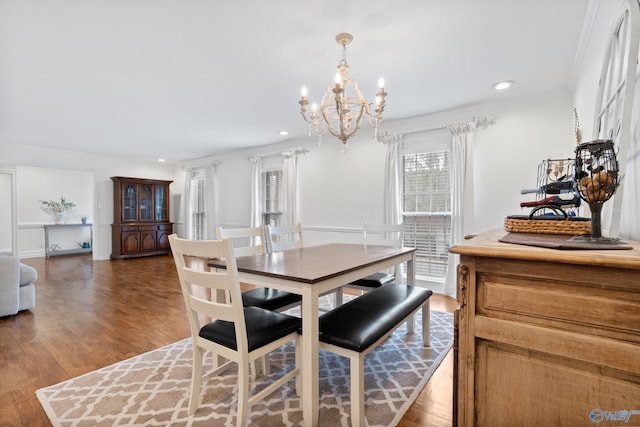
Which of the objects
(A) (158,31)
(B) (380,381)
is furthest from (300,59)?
(B) (380,381)

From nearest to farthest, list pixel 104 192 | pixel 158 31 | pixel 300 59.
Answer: pixel 158 31, pixel 300 59, pixel 104 192

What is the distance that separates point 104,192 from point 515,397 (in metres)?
8.01

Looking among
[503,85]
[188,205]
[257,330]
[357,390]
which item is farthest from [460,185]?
[188,205]

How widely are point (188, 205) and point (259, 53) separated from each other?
572 centimetres

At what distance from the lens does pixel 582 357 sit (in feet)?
2.48

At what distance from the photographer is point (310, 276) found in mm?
1531

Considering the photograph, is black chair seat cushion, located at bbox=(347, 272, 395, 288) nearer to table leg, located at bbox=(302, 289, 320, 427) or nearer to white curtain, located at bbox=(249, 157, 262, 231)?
table leg, located at bbox=(302, 289, 320, 427)

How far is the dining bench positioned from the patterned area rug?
0.95ft

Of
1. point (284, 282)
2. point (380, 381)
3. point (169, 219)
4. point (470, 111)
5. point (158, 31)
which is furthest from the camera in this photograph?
point (169, 219)

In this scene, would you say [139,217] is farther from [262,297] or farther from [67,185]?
[262,297]

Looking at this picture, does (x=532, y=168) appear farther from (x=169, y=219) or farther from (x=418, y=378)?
(x=169, y=219)

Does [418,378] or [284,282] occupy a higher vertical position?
[284,282]

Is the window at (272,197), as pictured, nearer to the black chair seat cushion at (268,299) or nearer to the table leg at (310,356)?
the black chair seat cushion at (268,299)

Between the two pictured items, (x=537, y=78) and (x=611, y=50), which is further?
(x=537, y=78)
